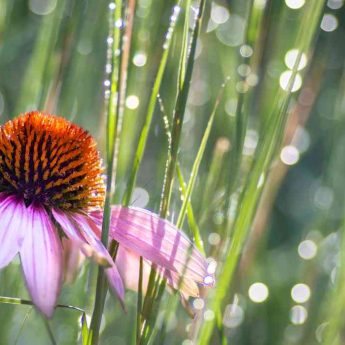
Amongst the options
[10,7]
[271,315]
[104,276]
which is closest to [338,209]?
[271,315]

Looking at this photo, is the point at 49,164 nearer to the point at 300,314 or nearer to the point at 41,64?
the point at 41,64

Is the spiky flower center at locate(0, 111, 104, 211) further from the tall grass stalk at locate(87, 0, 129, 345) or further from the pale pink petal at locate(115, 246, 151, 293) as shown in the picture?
the tall grass stalk at locate(87, 0, 129, 345)

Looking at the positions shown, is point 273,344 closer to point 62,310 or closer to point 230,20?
point 62,310

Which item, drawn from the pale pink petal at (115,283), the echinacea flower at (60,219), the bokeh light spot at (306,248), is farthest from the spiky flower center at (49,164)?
the bokeh light spot at (306,248)

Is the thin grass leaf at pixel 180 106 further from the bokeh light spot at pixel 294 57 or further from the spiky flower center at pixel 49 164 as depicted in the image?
the spiky flower center at pixel 49 164

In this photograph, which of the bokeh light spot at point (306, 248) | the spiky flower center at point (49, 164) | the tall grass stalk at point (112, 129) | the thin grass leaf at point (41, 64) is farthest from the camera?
the bokeh light spot at point (306, 248)
